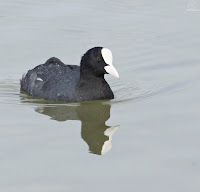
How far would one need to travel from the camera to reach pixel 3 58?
13047mm

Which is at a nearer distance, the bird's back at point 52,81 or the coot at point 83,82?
the coot at point 83,82

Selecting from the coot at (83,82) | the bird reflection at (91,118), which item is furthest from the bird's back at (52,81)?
the bird reflection at (91,118)

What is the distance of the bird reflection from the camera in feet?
28.2

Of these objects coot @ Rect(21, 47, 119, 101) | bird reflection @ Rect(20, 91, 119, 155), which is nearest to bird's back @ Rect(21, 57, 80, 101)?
coot @ Rect(21, 47, 119, 101)

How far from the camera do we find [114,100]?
10.8 meters

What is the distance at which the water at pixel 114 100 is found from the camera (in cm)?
743

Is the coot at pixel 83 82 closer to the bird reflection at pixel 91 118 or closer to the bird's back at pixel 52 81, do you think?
the bird's back at pixel 52 81

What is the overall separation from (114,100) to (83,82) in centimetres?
59

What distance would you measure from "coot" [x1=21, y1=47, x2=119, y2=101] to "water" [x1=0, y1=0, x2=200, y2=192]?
0.57 feet

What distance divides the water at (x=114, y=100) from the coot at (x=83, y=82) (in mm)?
175

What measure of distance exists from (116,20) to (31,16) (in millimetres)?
2064

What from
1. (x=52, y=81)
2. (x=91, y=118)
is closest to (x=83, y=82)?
(x=52, y=81)

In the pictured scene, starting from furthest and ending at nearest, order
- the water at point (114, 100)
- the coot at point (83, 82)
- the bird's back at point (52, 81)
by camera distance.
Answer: the bird's back at point (52, 81) < the coot at point (83, 82) < the water at point (114, 100)

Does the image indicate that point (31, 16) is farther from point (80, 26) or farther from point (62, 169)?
point (62, 169)
